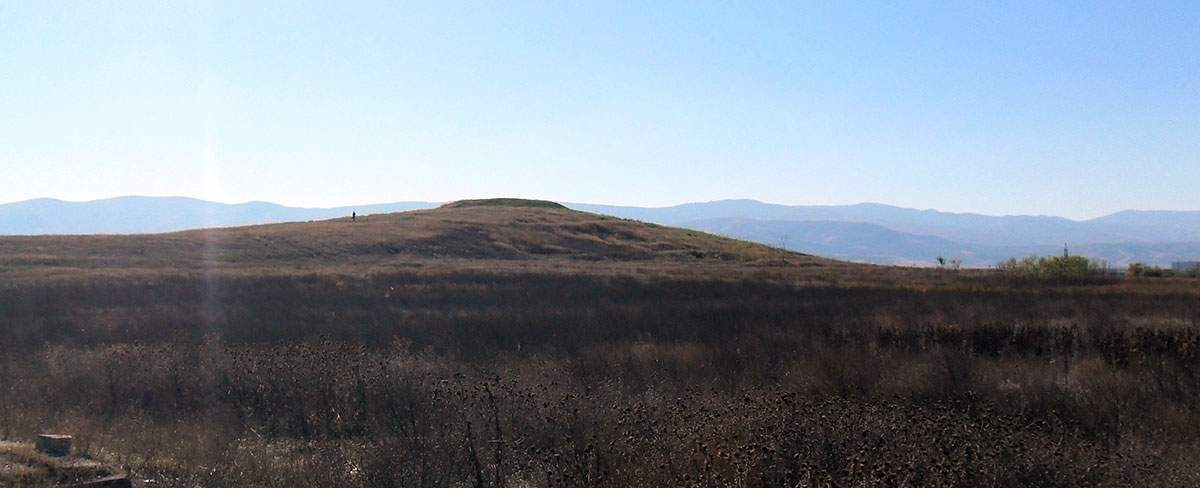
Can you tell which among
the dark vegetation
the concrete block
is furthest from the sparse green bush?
the concrete block

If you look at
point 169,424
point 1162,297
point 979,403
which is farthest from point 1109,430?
point 1162,297

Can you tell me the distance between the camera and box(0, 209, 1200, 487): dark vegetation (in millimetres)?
7258

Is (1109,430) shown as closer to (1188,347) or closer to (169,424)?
(1188,347)

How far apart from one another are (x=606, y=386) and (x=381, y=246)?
38.4m

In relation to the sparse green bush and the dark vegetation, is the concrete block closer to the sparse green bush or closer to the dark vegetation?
the dark vegetation

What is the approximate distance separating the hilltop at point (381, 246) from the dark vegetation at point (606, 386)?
45.5ft

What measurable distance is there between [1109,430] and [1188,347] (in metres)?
5.21

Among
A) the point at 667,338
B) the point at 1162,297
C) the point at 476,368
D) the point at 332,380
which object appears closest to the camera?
the point at 332,380

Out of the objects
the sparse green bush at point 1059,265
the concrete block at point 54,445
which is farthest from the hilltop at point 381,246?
the concrete block at point 54,445

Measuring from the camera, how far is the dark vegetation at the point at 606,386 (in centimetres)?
726

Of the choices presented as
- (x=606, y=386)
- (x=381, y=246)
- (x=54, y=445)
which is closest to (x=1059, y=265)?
(x=381, y=246)

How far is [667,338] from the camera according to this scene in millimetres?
16844

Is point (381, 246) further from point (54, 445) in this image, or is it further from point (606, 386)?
point (54, 445)

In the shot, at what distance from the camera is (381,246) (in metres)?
48.1
